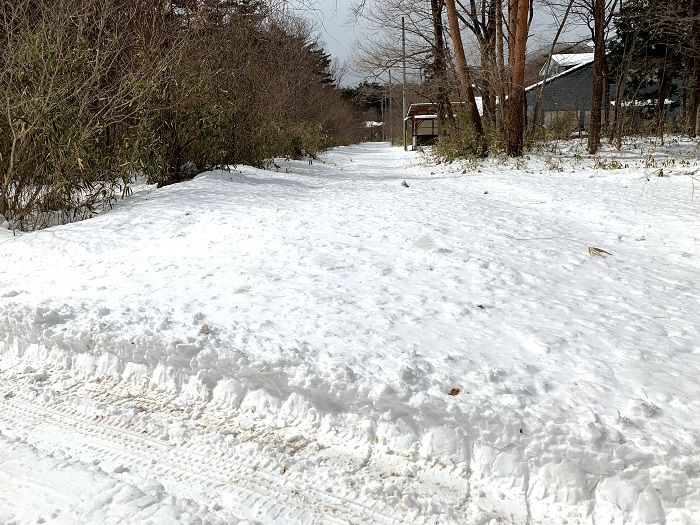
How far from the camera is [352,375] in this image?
2.31 metres

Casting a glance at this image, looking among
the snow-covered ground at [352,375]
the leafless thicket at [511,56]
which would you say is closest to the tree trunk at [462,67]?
the leafless thicket at [511,56]

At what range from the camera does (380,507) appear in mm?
1761

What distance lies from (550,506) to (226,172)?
7.21 meters

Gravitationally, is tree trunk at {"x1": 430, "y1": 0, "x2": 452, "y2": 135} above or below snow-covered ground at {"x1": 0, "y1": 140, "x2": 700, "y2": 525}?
above

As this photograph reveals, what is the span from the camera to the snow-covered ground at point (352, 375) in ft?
5.80

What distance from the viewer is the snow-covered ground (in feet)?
5.80

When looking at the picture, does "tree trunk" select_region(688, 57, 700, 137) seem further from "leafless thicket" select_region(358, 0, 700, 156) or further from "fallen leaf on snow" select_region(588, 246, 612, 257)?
"fallen leaf on snow" select_region(588, 246, 612, 257)

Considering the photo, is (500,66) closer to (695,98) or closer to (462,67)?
(462,67)

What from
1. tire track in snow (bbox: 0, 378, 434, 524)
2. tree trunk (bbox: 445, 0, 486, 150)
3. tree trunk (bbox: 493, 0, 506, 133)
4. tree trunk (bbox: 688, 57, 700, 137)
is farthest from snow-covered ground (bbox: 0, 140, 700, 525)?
tree trunk (bbox: 688, 57, 700, 137)

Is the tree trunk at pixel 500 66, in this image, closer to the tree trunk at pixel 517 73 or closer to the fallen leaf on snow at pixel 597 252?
the tree trunk at pixel 517 73

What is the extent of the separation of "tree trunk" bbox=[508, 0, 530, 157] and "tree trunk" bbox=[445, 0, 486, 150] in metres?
1.07

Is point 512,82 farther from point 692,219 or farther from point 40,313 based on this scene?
point 40,313

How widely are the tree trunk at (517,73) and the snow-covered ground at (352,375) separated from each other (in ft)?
21.5

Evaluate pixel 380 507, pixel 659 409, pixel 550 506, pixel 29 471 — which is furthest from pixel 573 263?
pixel 29 471
